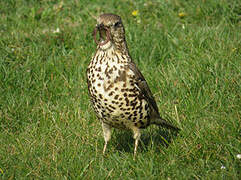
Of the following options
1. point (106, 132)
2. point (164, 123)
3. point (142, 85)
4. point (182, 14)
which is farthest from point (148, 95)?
point (182, 14)

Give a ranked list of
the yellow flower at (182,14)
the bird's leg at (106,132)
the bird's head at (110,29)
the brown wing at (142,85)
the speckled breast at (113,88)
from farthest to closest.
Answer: the yellow flower at (182,14), the bird's leg at (106,132), the brown wing at (142,85), the speckled breast at (113,88), the bird's head at (110,29)

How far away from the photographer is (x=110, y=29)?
159 inches

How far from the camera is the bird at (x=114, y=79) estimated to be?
13.4 feet

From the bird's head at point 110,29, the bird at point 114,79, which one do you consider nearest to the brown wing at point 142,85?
the bird at point 114,79

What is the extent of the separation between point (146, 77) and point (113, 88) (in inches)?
71.4

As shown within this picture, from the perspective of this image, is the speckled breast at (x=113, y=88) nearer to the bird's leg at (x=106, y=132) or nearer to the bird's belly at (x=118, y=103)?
the bird's belly at (x=118, y=103)

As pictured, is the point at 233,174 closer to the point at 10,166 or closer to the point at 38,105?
the point at 10,166

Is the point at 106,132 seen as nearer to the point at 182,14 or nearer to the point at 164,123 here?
the point at 164,123

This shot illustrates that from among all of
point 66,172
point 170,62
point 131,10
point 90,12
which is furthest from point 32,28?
point 66,172

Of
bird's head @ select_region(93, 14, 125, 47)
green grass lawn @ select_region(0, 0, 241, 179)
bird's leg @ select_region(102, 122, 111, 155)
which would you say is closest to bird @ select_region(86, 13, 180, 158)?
bird's head @ select_region(93, 14, 125, 47)

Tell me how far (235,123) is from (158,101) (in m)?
1.44

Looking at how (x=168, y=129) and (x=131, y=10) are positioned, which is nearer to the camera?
(x=168, y=129)

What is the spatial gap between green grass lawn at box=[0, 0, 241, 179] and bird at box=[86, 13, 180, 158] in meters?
0.44

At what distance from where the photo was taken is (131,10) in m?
7.63
